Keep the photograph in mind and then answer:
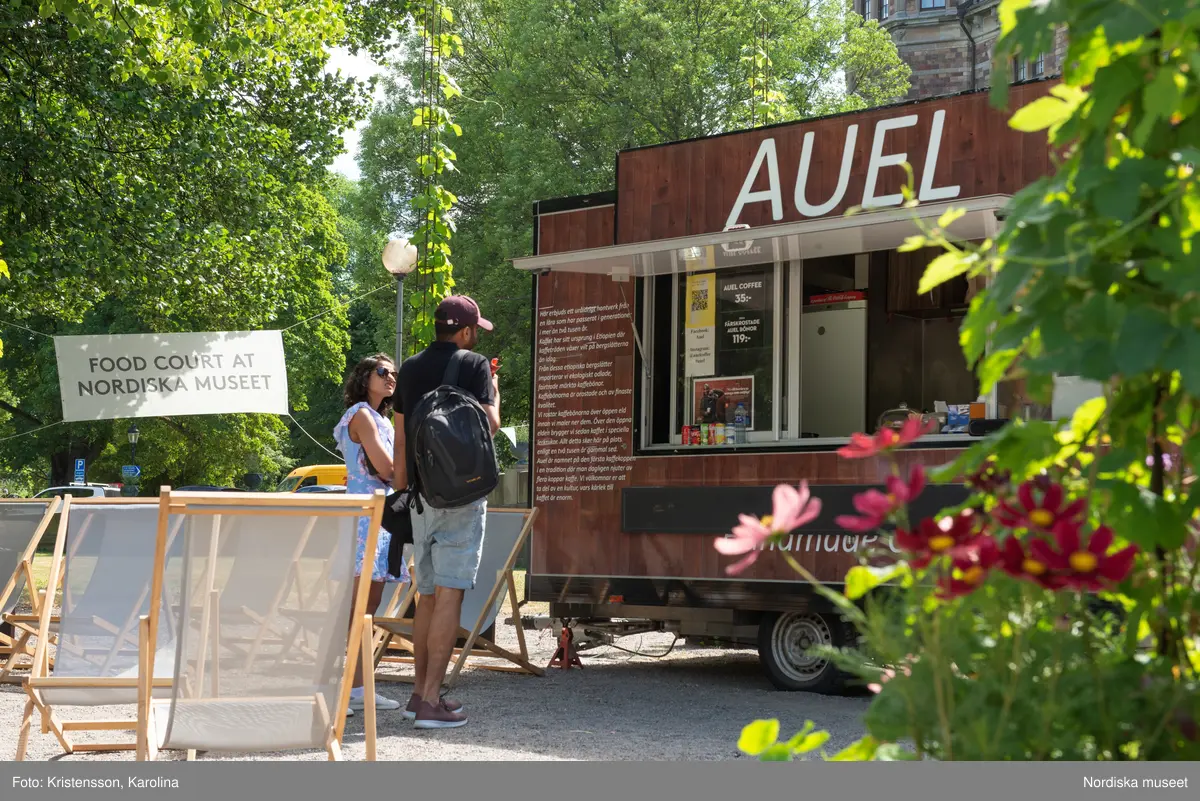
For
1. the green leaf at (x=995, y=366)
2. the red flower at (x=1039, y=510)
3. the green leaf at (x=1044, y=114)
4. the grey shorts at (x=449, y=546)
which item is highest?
the green leaf at (x=1044, y=114)

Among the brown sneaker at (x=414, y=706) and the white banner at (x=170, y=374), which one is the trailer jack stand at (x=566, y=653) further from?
the white banner at (x=170, y=374)

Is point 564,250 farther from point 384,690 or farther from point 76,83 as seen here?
point 76,83

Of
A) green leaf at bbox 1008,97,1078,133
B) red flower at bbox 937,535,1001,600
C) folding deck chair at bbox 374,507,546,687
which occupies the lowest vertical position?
folding deck chair at bbox 374,507,546,687

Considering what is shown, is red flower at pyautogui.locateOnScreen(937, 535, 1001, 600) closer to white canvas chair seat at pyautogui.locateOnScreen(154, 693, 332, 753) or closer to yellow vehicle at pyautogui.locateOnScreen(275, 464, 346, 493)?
white canvas chair seat at pyautogui.locateOnScreen(154, 693, 332, 753)

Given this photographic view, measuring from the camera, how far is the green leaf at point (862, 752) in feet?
5.67

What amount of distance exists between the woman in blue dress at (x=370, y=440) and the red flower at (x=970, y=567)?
17.9 ft

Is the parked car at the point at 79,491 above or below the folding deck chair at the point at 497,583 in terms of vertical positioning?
below

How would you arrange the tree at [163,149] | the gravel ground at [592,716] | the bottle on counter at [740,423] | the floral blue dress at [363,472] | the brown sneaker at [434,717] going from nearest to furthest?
the gravel ground at [592,716], the brown sneaker at [434,717], the floral blue dress at [363,472], the bottle on counter at [740,423], the tree at [163,149]

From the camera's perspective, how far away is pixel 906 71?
123 ft

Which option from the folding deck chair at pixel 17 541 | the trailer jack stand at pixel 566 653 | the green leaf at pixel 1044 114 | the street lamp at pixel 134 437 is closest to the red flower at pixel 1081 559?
the green leaf at pixel 1044 114

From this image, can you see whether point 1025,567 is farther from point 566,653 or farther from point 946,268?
point 566,653
